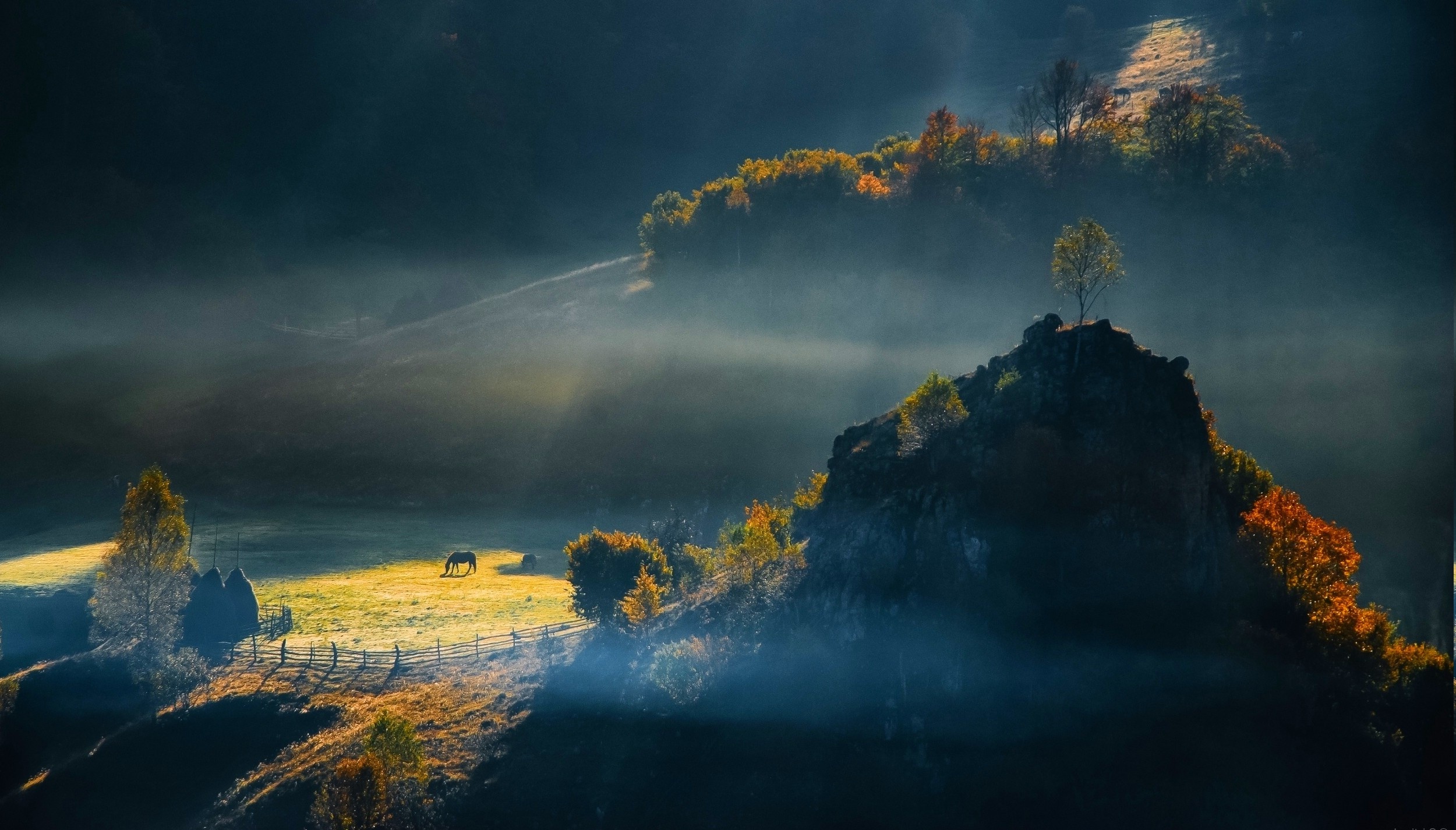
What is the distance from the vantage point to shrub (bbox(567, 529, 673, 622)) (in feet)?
218

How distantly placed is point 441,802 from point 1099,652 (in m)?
36.9

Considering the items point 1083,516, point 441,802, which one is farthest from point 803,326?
point 441,802

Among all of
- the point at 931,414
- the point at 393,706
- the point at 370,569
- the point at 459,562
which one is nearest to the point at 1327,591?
the point at 931,414

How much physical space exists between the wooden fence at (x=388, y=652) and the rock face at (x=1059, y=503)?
71.2 ft

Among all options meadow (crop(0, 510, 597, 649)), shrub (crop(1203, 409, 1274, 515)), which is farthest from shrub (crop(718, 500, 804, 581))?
shrub (crop(1203, 409, 1274, 515))

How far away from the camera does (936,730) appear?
5144 centimetres

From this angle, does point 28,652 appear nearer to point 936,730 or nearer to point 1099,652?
point 936,730

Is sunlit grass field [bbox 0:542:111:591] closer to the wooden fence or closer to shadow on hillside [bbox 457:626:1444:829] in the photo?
the wooden fence

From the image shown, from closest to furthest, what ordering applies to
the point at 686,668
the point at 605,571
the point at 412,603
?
the point at 686,668 < the point at 605,571 < the point at 412,603

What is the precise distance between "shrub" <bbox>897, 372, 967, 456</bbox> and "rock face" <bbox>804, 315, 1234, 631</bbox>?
0.52 m

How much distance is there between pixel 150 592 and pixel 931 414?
54.6 meters

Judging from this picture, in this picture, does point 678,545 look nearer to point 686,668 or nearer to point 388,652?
point 686,668

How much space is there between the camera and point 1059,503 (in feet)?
174

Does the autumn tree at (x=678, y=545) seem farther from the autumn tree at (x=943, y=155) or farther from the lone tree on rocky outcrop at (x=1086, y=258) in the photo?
the autumn tree at (x=943, y=155)
